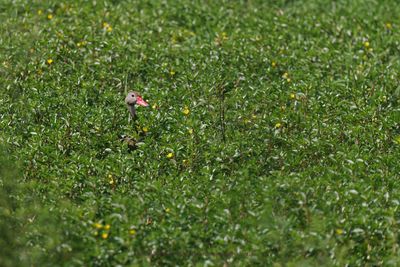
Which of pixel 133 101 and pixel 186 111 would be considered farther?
pixel 186 111

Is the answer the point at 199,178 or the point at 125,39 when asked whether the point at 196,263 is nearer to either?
the point at 199,178

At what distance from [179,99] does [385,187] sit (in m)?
2.46

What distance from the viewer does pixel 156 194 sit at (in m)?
6.31

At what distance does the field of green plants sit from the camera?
5.86 meters

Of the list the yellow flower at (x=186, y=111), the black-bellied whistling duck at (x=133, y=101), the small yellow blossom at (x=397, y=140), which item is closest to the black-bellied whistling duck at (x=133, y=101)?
the black-bellied whistling duck at (x=133, y=101)

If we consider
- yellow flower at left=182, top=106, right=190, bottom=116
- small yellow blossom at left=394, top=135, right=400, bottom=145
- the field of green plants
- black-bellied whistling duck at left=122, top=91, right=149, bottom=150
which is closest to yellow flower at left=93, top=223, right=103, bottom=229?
the field of green plants

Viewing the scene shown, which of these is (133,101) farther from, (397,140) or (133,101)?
(397,140)

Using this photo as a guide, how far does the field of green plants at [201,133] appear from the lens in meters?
5.86

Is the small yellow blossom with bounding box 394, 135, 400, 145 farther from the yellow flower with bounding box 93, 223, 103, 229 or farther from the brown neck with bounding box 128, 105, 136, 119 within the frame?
the yellow flower with bounding box 93, 223, 103, 229

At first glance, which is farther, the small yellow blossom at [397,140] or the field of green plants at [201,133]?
the small yellow blossom at [397,140]

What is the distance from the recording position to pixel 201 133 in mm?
7316

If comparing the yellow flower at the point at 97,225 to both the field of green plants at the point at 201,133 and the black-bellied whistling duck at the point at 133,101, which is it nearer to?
the field of green plants at the point at 201,133

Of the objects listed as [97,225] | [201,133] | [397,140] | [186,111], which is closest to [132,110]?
[186,111]

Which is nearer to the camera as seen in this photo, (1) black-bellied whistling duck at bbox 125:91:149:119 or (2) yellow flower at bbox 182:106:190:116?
(1) black-bellied whistling duck at bbox 125:91:149:119
